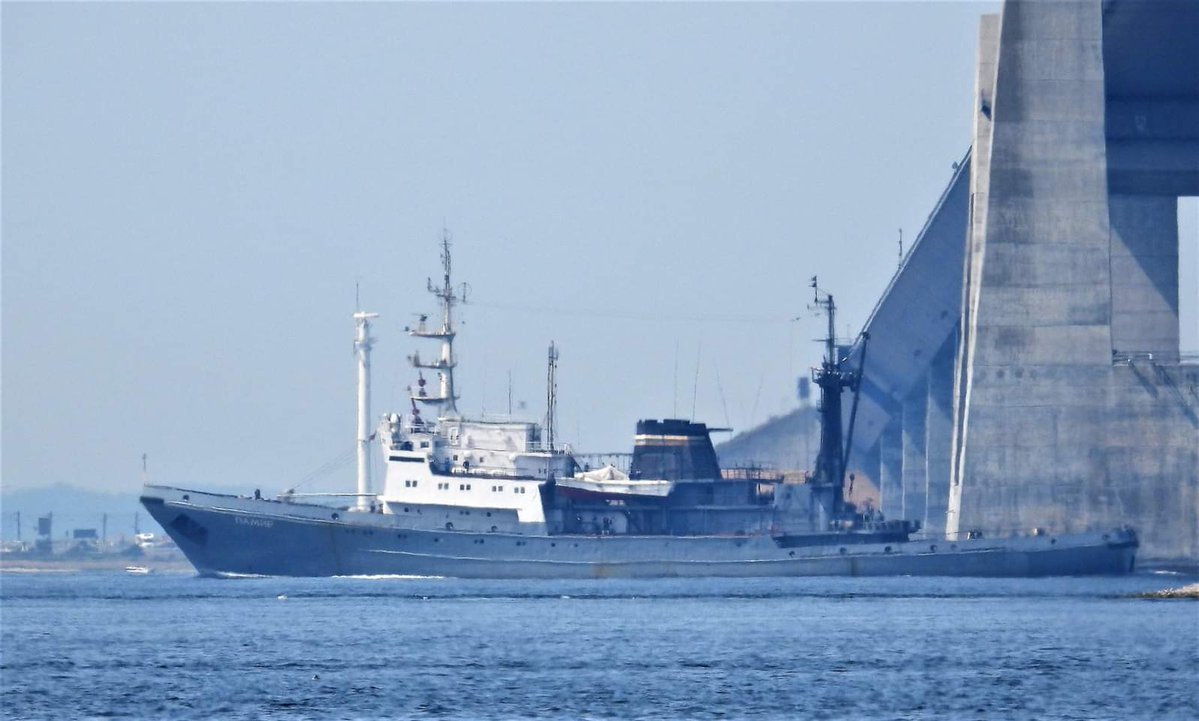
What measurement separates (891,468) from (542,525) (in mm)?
43410

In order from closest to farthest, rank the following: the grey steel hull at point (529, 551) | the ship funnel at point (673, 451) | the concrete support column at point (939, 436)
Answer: the grey steel hull at point (529, 551) → the ship funnel at point (673, 451) → the concrete support column at point (939, 436)

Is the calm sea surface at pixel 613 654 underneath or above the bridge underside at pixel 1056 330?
underneath

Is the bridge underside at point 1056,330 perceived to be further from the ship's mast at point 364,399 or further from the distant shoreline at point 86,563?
the distant shoreline at point 86,563

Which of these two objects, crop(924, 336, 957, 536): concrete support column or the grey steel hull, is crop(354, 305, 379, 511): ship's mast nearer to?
the grey steel hull

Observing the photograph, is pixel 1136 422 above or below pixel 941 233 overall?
below

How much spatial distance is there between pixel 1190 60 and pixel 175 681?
141ft

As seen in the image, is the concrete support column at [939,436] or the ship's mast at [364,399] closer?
the ship's mast at [364,399]

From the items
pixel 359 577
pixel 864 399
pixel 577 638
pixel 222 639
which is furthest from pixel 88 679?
pixel 864 399

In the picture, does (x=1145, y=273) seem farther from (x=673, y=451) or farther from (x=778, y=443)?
(x=778, y=443)

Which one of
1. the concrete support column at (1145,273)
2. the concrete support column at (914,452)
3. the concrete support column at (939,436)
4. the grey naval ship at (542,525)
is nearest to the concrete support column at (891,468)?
the concrete support column at (914,452)

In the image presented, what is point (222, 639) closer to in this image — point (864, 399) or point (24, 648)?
point (24, 648)

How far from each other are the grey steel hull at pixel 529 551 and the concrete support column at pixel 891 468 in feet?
118

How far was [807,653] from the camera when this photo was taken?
40406 millimetres

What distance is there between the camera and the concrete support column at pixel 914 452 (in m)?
96.5
